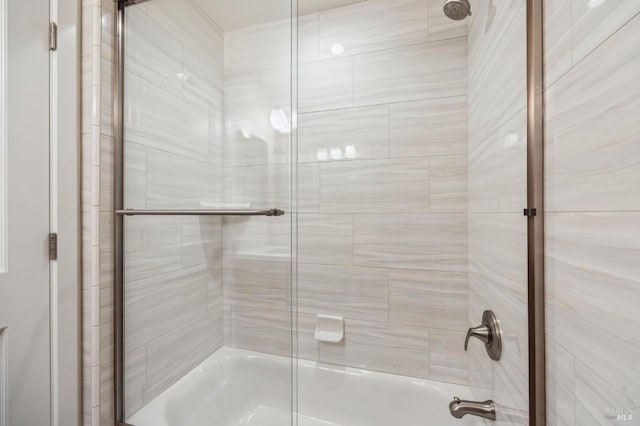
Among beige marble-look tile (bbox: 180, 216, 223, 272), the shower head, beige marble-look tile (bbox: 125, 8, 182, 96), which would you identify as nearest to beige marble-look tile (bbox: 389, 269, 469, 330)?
beige marble-look tile (bbox: 180, 216, 223, 272)

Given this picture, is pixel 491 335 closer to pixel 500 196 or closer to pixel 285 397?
pixel 500 196

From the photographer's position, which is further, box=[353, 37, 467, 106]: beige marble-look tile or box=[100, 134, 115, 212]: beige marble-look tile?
box=[353, 37, 467, 106]: beige marble-look tile

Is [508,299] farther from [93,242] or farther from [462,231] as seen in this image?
[93,242]

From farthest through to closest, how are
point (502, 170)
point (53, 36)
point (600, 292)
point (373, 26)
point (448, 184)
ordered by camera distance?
point (373, 26)
point (448, 184)
point (53, 36)
point (502, 170)
point (600, 292)

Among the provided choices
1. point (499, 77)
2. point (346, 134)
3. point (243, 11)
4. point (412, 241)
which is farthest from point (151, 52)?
point (412, 241)

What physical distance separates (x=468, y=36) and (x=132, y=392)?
193cm

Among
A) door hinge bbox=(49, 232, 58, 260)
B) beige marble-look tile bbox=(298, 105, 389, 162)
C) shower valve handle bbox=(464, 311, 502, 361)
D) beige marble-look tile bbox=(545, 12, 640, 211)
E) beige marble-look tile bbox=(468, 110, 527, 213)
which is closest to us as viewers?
beige marble-look tile bbox=(545, 12, 640, 211)

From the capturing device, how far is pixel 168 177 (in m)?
1.11

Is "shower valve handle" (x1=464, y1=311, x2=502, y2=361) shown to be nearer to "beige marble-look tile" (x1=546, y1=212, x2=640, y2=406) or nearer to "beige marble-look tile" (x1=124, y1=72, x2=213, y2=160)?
"beige marble-look tile" (x1=546, y1=212, x2=640, y2=406)

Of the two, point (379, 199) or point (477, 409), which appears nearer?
point (477, 409)

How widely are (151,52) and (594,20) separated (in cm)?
125

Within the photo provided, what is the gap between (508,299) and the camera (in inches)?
31.8

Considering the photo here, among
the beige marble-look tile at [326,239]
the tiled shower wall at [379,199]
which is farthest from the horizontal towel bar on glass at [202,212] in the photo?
the beige marble-look tile at [326,239]

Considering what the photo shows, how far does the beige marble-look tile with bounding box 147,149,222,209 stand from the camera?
109 cm
